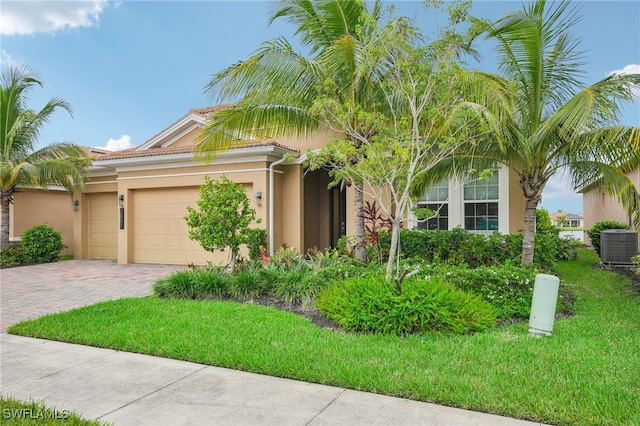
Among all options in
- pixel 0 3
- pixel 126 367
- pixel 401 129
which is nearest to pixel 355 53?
pixel 401 129

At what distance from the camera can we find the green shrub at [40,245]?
50.8 feet

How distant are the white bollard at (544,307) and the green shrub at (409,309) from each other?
633 mm

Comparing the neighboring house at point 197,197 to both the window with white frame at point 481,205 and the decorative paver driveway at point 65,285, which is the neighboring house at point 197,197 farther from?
the decorative paver driveway at point 65,285

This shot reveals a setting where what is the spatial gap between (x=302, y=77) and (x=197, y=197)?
6746 mm

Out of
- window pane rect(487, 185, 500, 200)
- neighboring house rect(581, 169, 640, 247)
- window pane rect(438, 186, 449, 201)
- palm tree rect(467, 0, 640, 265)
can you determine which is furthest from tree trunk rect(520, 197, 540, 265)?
neighboring house rect(581, 169, 640, 247)

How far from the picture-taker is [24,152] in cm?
1579

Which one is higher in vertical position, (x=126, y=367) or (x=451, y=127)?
(x=451, y=127)

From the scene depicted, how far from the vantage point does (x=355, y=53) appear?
8.45 metres

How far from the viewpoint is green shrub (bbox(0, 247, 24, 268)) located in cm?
1479

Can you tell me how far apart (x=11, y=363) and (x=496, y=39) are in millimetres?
9961

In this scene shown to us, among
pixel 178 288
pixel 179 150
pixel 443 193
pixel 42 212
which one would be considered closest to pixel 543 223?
pixel 443 193

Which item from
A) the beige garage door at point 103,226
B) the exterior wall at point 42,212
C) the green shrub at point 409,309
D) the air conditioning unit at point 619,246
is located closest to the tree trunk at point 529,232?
the green shrub at point 409,309

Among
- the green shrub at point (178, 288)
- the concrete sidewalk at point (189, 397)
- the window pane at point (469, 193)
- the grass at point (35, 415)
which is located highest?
the window pane at point (469, 193)

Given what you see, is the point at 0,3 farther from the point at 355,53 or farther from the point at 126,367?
the point at 126,367
